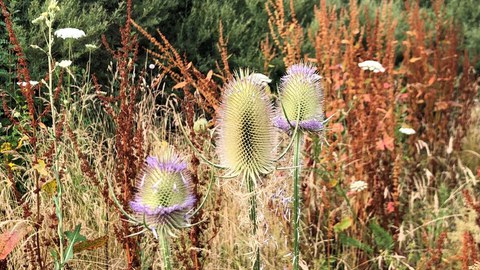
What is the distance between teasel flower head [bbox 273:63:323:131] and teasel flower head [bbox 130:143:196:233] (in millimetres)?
424

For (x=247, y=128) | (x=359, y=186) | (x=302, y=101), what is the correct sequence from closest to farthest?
(x=247, y=128) → (x=302, y=101) → (x=359, y=186)

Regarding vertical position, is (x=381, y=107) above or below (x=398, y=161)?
above

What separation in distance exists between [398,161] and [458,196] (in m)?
1.05

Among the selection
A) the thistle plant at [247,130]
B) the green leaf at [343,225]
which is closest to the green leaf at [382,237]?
the green leaf at [343,225]

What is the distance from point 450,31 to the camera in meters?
5.40

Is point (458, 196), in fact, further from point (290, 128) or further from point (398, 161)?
point (290, 128)

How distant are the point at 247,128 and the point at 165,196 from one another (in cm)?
33

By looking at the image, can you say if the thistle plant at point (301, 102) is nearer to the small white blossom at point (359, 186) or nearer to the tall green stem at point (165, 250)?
the tall green stem at point (165, 250)

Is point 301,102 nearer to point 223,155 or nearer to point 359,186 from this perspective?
point 223,155

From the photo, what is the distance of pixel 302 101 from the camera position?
84.4 inches

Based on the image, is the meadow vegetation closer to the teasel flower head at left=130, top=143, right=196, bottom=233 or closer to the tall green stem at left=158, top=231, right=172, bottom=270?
the tall green stem at left=158, top=231, right=172, bottom=270

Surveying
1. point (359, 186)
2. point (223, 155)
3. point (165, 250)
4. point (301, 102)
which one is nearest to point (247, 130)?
point (223, 155)

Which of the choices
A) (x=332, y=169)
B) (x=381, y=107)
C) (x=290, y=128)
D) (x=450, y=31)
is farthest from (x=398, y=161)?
(x=450, y=31)

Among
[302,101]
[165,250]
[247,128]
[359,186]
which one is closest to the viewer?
[165,250]
